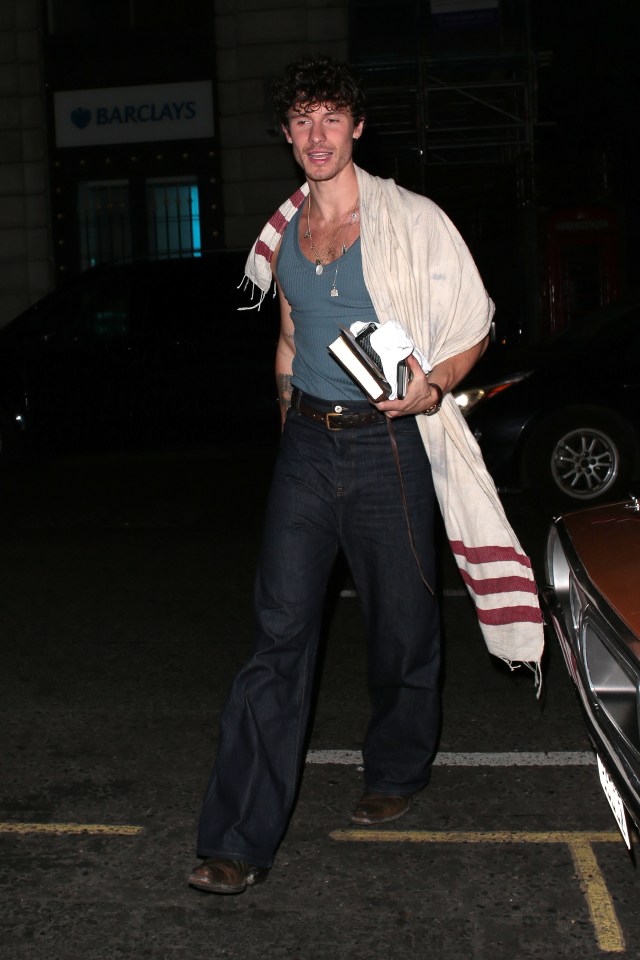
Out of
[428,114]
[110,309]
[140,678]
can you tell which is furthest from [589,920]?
[428,114]

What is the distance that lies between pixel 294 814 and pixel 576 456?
543 centimetres

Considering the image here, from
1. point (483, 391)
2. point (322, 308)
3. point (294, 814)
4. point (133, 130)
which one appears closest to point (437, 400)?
point (322, 308)

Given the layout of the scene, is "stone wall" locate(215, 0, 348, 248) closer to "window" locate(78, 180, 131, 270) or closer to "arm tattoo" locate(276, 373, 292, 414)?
"window" locate(78, 180, 131, 270)

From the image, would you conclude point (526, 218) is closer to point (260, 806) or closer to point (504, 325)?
point (504, 325)

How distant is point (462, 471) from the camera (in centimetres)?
331

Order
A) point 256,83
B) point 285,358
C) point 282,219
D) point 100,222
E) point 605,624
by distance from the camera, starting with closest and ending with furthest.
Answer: point 605,624, point 282,219, point 285,358, point 256,83, point 100,222

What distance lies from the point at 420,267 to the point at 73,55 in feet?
52.2

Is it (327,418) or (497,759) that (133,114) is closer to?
(497,759)

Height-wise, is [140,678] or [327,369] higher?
[327,369]

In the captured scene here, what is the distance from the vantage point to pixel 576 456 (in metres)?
8.75

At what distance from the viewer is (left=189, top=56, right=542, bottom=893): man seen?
324 cm

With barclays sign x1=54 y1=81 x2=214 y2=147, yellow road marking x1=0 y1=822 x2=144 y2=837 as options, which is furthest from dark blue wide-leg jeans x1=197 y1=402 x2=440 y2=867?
barclays sign x1=54 y1=81 x2=214 y2=147

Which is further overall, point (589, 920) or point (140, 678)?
point (140, 678)

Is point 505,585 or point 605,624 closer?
point 605,624
